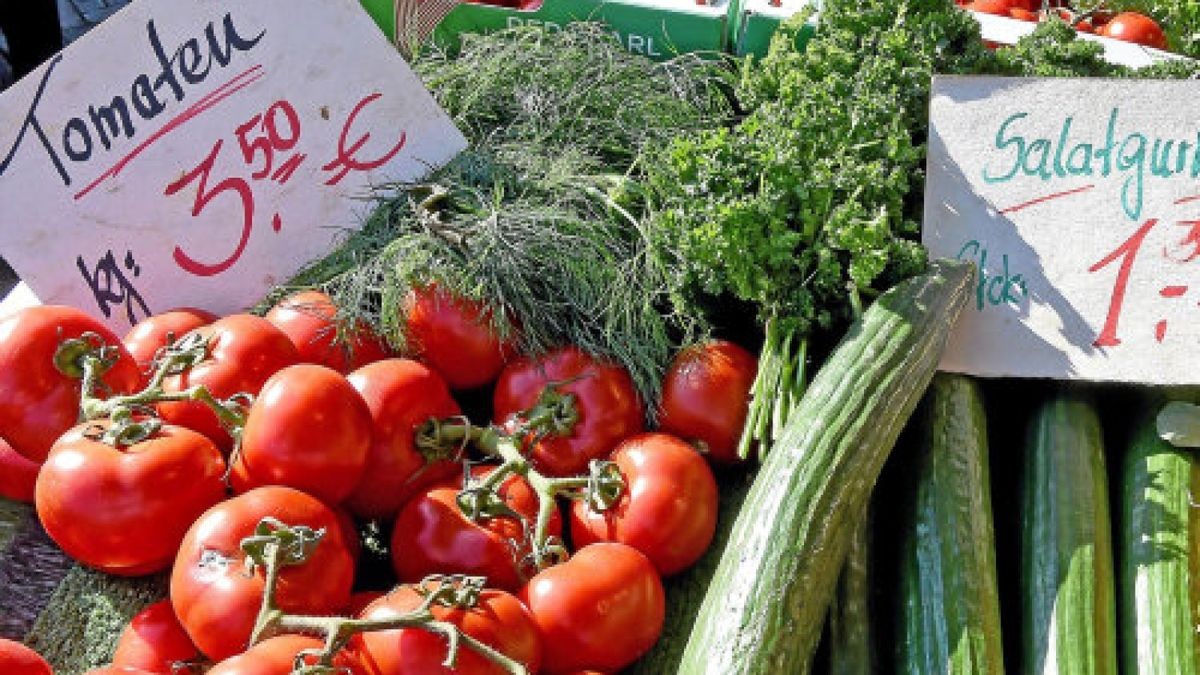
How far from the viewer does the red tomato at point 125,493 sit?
162 cm

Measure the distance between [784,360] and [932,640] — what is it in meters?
0.48

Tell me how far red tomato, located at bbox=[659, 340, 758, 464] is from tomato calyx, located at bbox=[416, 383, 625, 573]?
0.17 meters

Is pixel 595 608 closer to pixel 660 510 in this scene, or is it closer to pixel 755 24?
pixel 660 510

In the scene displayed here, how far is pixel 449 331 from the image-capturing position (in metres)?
2.04

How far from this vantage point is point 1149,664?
1.65m

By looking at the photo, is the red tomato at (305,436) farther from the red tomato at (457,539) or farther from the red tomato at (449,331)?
the red tomato at (449,331)

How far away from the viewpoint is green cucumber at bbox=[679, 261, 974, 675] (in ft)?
5.10

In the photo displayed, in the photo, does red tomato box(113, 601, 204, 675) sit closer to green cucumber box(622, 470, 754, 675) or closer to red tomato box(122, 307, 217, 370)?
red tomato box(122, 307, 217, 370)

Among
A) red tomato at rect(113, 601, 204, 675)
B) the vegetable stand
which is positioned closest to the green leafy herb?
the vegetable stand

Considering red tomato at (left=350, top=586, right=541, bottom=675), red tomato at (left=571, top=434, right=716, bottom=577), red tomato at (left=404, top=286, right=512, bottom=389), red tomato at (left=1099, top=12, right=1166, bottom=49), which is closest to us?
red tomato at (left=350, top=586, right=541, bottom=675)

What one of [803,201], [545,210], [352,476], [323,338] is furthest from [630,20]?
[352,476]

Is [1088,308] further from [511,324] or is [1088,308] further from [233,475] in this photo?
[233,475]

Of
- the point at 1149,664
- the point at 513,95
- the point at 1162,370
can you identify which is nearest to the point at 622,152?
the point at 513,95

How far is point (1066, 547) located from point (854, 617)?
0.34 meters
